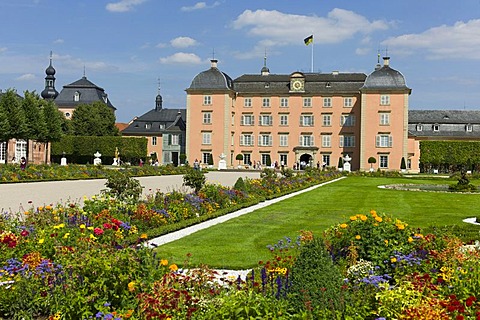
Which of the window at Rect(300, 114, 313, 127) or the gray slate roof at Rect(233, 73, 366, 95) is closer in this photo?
the gray slate roof at Rect(233, 73, 366, 95)

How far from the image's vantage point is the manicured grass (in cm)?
873

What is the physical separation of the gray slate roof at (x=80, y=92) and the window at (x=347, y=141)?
112 feet

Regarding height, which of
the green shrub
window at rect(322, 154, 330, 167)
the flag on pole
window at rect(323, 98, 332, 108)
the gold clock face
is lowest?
the green shrub

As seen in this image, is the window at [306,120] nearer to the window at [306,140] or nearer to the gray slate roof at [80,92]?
the window at [306,140]

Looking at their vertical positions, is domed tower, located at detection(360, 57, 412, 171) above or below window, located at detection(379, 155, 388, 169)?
above

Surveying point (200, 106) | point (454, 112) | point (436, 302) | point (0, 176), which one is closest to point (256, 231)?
point (436, 302)

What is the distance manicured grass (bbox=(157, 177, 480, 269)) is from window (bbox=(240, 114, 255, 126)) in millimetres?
38407

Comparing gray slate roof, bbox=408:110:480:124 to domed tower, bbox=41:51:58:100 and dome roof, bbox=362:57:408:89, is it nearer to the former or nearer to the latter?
dome roof, bbox=362:57:408:89

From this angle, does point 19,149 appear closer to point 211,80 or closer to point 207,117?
point 207,117

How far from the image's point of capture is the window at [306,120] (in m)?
58.1

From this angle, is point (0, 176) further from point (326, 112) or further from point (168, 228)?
point (326, 112)

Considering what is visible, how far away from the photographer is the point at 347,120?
5741cm

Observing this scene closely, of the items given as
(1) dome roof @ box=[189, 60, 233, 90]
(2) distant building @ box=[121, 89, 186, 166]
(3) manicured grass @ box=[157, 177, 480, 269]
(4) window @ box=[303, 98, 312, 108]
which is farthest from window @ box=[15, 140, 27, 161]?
(3) manicured grass @ box=[157, 177, 480, 269]

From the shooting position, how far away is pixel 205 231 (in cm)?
1114
